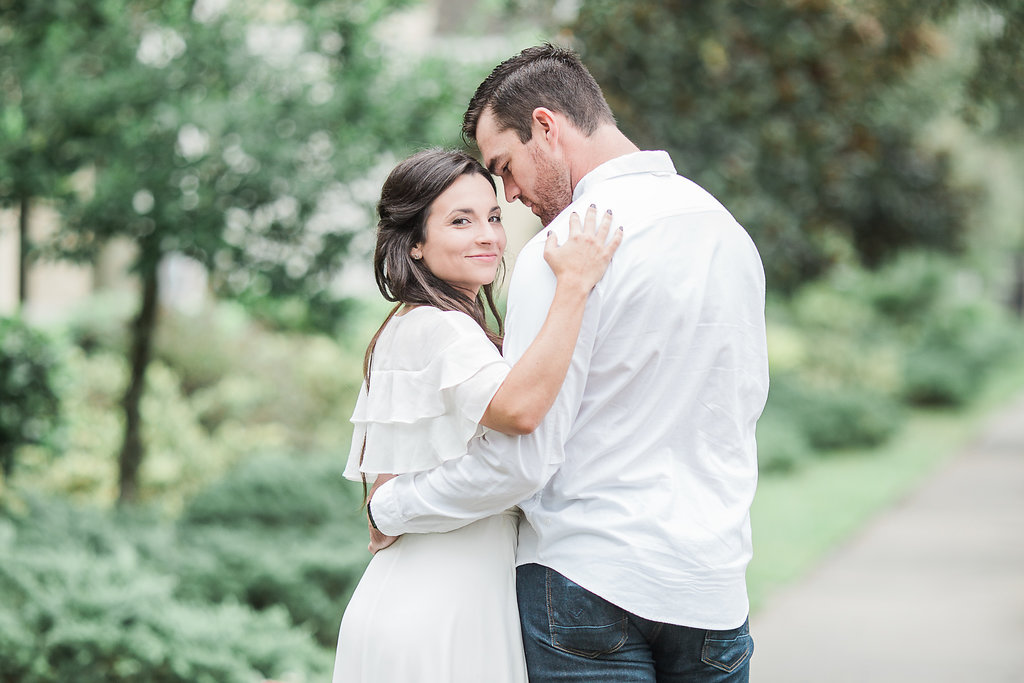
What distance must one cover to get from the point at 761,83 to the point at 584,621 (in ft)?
21.9

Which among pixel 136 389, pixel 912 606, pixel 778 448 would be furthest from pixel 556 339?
pixel 778 448

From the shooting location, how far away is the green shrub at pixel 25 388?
5.66 meters

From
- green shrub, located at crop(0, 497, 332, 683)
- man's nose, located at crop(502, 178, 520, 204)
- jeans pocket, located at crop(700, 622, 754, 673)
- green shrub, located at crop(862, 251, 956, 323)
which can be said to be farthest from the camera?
green shrub, located at crop(862, 251, 956, 323)

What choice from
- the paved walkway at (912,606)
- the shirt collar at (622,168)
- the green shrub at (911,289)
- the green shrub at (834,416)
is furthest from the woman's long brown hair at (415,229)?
the green shrub at (911,289)

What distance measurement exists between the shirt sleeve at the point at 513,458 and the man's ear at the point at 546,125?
24cm

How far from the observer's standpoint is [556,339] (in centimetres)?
196

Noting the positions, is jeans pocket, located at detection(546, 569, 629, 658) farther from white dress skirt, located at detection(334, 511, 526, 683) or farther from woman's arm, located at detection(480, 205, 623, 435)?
woman's arm, located at detection(480, 205, 623, 435)

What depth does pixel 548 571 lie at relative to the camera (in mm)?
2074

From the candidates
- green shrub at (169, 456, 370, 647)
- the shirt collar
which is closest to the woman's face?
the shirt collar

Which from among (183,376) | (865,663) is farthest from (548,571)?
(183,376)

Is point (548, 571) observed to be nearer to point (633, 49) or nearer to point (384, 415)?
point (384, 415)

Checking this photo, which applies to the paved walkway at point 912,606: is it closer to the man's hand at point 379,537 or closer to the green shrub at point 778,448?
the green shrub at point 778,448

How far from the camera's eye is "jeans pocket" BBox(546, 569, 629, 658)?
200 centimetres

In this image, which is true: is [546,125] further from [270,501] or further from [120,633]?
[270,501]
